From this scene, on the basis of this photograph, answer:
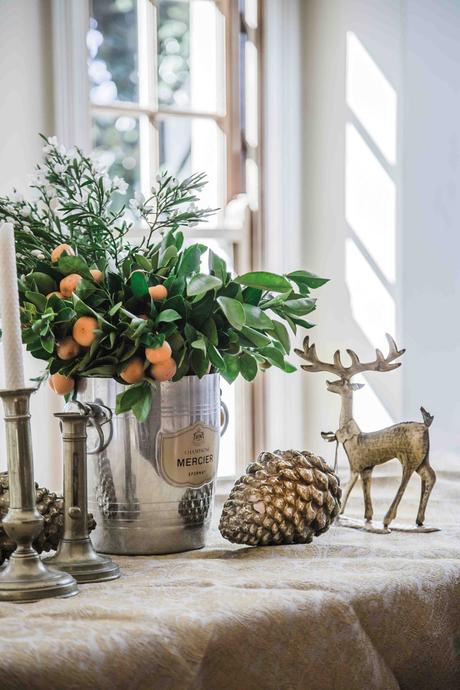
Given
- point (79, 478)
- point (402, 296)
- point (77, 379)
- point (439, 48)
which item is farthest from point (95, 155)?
point (439, 48)

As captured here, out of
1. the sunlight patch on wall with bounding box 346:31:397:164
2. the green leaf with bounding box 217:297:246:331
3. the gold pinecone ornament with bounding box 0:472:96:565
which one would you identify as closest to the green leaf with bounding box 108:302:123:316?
the green leaf with bounding box 217:297:246:331

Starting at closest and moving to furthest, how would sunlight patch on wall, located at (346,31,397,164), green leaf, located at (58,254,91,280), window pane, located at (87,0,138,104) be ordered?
green leaf, located at (58,254,91,280)
window pane, located at (87,0,138,104)
sunlight patch on wall, located at (346,31,397,164)

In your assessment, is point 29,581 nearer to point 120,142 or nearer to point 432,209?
point 120,142

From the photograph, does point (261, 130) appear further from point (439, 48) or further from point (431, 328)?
point (431, 328)

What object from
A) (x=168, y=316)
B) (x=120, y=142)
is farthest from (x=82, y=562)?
(x=120, y=142)

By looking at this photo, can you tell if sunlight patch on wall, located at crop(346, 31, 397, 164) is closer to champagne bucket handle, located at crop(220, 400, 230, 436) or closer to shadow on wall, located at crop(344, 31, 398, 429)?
shadow on wall, located at crop(344, 31, 398, 429)

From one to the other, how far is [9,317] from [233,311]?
25 centimetres

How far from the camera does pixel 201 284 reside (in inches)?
37.3

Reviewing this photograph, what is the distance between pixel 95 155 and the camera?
1.09m

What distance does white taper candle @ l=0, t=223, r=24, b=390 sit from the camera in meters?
0.78

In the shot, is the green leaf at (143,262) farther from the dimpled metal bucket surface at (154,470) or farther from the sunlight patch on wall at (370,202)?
the sunlight patch on wall at (370,202)

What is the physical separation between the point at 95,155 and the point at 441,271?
2038mm

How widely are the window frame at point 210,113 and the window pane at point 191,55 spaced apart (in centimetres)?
3

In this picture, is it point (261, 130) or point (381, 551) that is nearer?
point (381, 551)
